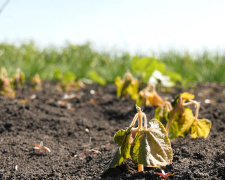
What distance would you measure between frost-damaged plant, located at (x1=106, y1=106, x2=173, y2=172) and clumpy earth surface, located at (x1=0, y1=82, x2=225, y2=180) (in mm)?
99

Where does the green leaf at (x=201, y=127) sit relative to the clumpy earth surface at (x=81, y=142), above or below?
above

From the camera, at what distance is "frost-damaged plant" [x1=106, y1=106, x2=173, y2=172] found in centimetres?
110

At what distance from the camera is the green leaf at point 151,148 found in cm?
109

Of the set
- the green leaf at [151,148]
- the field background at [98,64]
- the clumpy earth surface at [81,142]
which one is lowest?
the clumpy earth surface at [81,142]

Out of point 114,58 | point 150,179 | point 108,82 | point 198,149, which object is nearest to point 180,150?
point 198,149

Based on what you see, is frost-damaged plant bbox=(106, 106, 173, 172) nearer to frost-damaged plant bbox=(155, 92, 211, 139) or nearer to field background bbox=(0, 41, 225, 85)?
frost-damaged plant bbox=(155, 92, 211, 139)

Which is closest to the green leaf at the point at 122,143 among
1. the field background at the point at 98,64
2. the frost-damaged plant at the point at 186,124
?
the frost-damaged plant at the point at 186,124

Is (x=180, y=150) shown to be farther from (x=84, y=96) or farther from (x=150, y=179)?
(x=84, y=96)

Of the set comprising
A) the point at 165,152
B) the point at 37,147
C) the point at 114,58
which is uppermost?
the point at 114,58

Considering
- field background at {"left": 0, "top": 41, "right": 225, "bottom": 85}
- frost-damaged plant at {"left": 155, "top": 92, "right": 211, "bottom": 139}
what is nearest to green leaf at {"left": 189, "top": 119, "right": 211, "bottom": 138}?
frost-damaged plant at {"left": 155, "top": 92, "right": 211, "bottom": 139}

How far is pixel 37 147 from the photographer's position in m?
1.70

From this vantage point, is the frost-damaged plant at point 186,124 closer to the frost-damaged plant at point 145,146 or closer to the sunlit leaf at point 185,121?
the sunlit leaf at point 185,121

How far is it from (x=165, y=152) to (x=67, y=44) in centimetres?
753

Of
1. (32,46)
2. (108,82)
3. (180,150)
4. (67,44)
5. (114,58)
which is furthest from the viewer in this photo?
(32,46)
